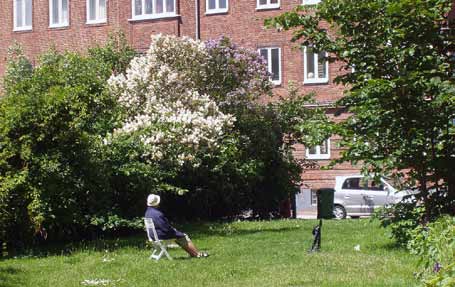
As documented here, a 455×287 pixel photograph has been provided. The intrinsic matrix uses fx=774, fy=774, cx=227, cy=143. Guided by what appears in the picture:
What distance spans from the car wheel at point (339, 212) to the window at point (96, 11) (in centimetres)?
1587

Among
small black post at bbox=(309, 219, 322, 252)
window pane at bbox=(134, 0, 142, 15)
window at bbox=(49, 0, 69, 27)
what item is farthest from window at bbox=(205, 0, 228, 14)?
small black post at bbox=(309, 219, 322, 252)

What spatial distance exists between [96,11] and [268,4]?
886 cm

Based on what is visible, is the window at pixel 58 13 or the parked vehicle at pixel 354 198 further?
the window at pixel 58 13

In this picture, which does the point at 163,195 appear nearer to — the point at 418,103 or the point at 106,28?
the point at 418,103

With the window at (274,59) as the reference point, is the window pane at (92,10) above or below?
above

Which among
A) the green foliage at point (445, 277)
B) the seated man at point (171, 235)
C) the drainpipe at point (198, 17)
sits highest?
the drainpipe at point (198, 17)

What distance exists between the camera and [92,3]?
3888 cm

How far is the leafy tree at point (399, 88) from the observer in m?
12.5

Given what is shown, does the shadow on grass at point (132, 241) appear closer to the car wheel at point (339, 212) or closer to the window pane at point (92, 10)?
the car wheel at point (339, 212)

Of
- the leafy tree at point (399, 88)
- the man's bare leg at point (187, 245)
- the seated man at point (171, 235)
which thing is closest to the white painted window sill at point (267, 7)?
the leafy tree at point (399, 88)

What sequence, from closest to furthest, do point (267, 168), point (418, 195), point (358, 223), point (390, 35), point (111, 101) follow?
point (390, 35), point (418, 195), point (111, 101), point (358, 223), point (267, 168)

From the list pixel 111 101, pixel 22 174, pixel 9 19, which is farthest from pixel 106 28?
pixel 22 174

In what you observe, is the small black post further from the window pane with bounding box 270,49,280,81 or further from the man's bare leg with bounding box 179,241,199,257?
the window pane with bounding box 270,49,280,81

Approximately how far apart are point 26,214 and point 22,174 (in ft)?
2.65
